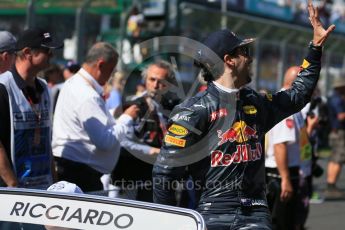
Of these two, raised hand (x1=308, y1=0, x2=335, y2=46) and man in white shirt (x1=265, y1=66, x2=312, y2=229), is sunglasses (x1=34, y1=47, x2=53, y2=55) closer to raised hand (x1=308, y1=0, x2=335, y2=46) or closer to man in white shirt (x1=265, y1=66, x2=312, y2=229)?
raised hand (x1=308, y1=0, x2=335, y2=46)

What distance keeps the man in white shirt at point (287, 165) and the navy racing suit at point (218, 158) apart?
2741 mm

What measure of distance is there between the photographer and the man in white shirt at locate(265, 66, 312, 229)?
108 centimetres

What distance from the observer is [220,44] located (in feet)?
15.7

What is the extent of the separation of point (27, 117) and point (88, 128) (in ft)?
2.43

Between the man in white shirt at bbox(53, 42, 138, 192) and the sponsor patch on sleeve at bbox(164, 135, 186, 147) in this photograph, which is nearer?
the sponsor patch on sleeve at bbox(164, 135, 186, 147)

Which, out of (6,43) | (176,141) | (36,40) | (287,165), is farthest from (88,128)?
(287,165)

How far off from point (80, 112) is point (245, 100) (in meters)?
2.01

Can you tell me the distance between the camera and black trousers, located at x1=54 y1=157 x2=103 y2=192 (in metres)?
6.52

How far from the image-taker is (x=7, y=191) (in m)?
3.72

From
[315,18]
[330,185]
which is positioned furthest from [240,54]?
[330,185]

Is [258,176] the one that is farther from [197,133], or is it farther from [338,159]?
[338,159]

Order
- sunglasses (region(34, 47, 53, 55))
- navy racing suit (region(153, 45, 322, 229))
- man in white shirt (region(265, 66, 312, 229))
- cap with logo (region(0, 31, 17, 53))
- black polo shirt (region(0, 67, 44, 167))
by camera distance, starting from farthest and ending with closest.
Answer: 1. man in white shirt (region(265, 66, 312, 229))
2. sunglasses (region(34, 47, 53, 55))
3. cap with logo (region(0, 31, 17, 53))
4. black polo shirt (region(0, 67, 44, 167))
5. navy racing suit (region(153, 45, 322, 229))

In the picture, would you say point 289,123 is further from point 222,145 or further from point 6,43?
point 222,145

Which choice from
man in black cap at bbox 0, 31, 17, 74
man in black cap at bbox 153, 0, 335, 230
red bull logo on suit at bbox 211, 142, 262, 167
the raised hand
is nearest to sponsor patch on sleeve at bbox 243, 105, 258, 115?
man in black cap at bbox 153, 0, 335, 230
